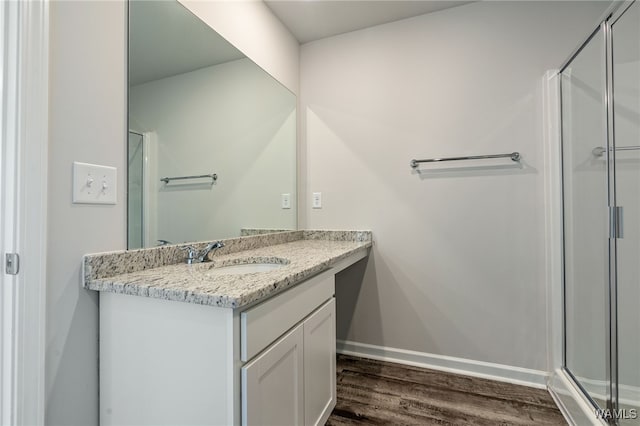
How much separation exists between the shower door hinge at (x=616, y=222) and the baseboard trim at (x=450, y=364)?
948 millimetres

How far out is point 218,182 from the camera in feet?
5.20

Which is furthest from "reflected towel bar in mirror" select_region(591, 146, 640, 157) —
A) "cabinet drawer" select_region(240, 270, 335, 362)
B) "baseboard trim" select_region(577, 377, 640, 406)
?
"cabinet drawer" select_region(240, 270, 335, 362)

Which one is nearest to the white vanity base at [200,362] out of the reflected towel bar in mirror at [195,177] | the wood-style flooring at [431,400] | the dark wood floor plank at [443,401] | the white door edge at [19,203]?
the white door edge at [19,203]

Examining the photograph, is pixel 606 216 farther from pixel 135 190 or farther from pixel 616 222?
pixel 135 190

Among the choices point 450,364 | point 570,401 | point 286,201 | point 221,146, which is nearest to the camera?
point 570,401

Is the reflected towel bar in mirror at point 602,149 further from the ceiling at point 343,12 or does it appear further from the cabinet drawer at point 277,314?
the cabinet drawer at point 277,314

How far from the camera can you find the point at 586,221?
150 cm

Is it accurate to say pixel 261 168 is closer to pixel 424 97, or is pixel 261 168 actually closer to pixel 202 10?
pixel 202 10

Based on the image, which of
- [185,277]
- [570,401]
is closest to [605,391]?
[570,401]

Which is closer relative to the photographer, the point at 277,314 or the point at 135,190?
the point at 277,314

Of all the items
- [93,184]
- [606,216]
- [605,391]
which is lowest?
[605,391]

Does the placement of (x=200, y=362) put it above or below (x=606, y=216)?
below

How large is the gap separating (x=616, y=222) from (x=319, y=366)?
138 centimetres

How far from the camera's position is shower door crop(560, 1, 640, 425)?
1.23 metres
